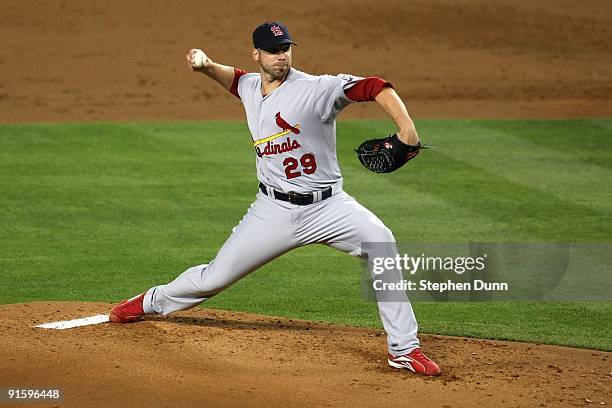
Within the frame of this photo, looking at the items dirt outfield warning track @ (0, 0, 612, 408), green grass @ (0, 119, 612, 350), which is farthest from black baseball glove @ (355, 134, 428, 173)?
green grass @ (0, 119, 612, 350)

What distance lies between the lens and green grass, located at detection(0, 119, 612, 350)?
788 cm

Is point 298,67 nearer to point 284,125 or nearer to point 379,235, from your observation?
point 284,125

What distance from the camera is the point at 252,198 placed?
34.7ft

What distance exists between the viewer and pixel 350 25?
62.8 ft

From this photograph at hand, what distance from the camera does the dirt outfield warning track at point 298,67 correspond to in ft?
19.2

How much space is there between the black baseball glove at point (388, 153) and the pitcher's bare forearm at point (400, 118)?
35mm

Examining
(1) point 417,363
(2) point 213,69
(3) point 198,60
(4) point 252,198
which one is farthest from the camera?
(4) point 252,198

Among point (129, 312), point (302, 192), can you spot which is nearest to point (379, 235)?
point (302, 192)

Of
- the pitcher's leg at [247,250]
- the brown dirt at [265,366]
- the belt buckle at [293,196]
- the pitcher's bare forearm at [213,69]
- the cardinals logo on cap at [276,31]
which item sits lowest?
the brown dirt at [265,366]

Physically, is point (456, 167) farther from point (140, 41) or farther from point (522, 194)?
point (140, 41)

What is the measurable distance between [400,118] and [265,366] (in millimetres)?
1595

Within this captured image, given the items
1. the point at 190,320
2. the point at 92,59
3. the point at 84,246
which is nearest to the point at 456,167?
the point at 84,246

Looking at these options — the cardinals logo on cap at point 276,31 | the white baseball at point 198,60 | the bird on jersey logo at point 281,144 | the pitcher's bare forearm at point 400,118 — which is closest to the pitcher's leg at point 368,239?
the bird on jersey logo at point 281,144

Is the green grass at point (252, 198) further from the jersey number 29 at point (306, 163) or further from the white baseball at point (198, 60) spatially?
the white baseball at point (198, 60)
